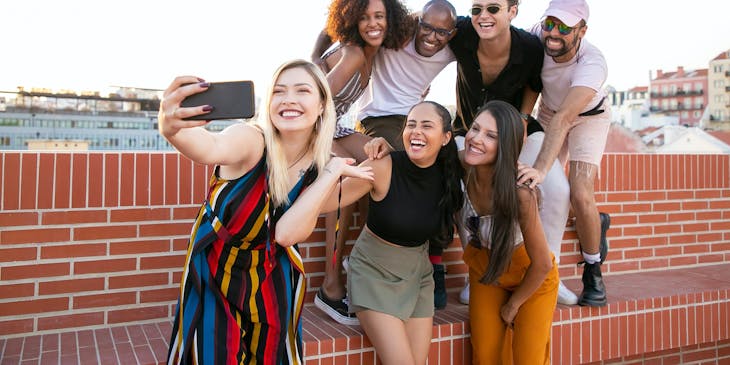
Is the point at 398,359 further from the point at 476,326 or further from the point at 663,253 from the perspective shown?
the point at 663,253

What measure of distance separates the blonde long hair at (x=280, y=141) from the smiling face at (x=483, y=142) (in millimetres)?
849

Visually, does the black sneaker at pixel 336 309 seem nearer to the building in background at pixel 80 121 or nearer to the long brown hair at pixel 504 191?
the long brown hair at pixel 504 191

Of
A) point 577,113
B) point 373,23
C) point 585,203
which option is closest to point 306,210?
point 373,23

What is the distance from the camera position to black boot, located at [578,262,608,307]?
327cm

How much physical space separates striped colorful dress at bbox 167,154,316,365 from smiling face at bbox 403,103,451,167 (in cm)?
80

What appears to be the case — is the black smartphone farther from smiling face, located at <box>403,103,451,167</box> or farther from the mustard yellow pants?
the mustard yellow pants

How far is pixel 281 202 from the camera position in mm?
1994

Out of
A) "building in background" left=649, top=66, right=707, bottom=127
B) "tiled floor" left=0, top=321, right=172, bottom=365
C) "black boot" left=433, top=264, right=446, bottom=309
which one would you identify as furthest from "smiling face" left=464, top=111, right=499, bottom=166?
"building in background" left=649, top=66, right=707, bottom=127

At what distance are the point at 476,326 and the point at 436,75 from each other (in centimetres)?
150

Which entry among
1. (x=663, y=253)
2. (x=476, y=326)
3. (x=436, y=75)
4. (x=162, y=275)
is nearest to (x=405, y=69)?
(x=436, y=75)

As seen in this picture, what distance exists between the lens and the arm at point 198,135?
59.6 inches

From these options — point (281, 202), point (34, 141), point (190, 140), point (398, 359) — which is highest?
point (34, 141)

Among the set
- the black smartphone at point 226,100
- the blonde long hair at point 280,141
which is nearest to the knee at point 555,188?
the blonde long hair at point 280,141

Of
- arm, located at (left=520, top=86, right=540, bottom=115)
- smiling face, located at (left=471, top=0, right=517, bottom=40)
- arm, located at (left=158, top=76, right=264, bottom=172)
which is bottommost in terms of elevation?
arm, located at (left=158, top=76, right=264, bottom=172)
